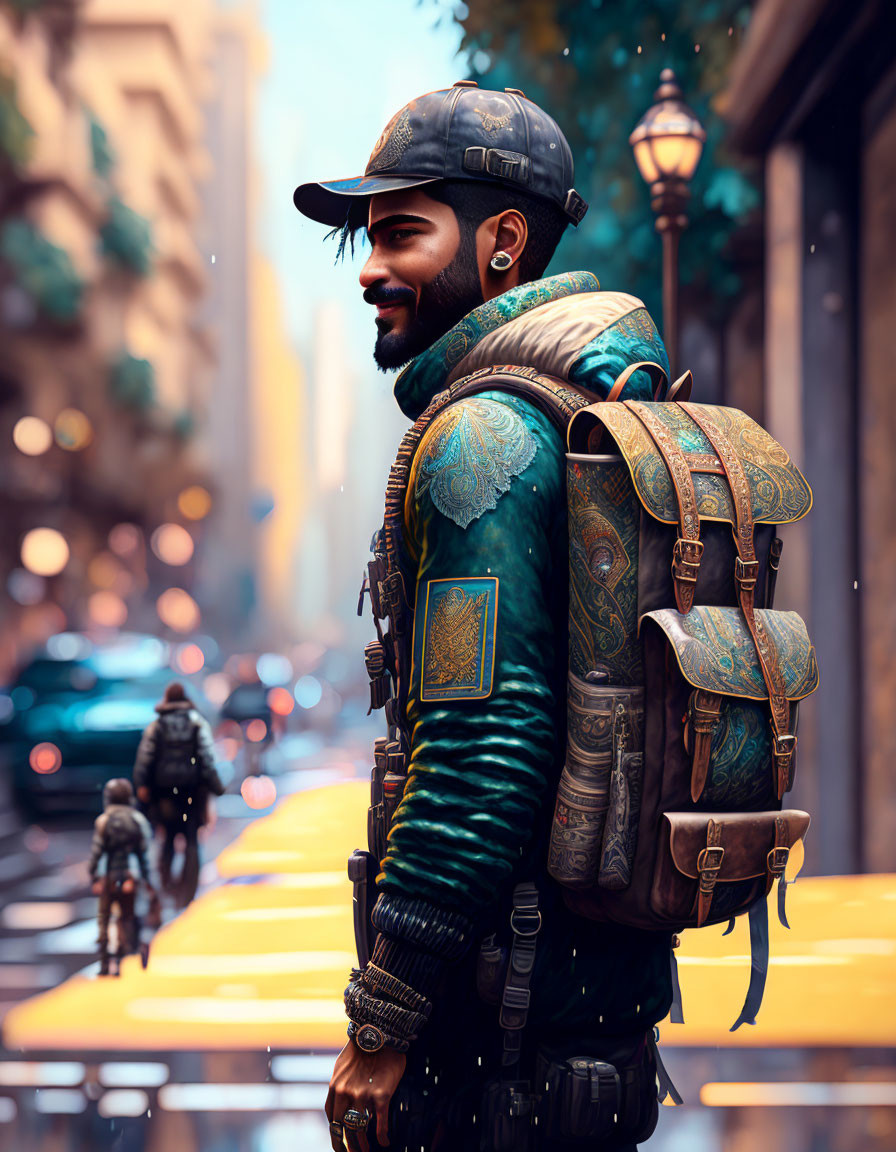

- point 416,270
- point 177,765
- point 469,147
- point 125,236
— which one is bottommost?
point 177,765

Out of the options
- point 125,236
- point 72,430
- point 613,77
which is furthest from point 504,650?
point 125,236

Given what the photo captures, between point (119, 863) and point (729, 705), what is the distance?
656 cm

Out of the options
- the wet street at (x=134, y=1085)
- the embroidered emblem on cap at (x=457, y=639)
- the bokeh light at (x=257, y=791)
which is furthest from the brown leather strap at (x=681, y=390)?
the bokeh light at (x=257, y=791)

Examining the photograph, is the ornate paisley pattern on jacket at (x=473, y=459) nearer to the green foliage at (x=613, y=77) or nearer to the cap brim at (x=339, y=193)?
the cap brim at (x=339, y=193)

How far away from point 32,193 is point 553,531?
3704 centimetres

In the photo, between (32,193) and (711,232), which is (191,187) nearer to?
(32,193)

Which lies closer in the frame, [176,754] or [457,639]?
[457,639]

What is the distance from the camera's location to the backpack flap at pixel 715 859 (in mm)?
2293

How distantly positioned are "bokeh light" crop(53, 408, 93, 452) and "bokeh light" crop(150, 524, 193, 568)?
965cm

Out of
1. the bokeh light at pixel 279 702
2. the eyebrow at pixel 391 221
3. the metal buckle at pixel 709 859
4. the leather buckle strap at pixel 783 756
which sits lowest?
the bokeh light at pixel 279 702

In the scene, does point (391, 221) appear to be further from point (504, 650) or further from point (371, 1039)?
point (371, 1039)

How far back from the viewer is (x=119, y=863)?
8141 mm

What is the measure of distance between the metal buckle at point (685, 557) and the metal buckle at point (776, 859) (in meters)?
0.55

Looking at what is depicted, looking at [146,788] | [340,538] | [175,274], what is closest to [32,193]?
[175,274]
